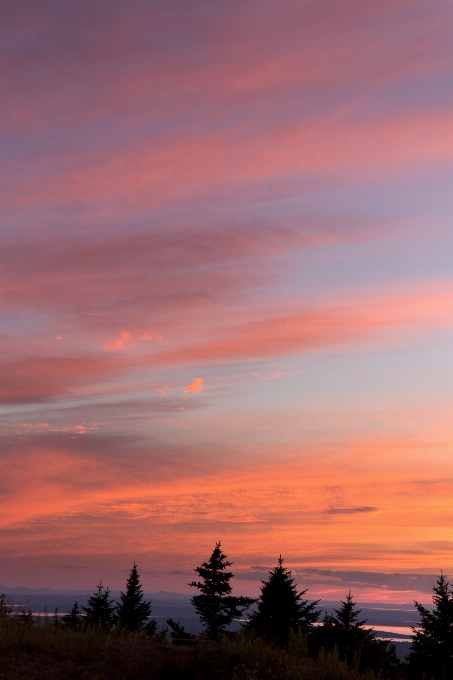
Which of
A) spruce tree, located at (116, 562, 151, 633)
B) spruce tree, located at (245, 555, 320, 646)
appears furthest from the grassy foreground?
spruce tree, located at (116, 562, 151, 633)

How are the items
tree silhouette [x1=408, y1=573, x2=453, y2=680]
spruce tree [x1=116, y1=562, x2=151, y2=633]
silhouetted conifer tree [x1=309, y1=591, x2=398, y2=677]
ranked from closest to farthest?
silhouetted conifer tree [x1=309, y1=591, x2=398, y2=677]
tree silhouette [x1=408, y1=573, x2=453, y2=680]
spruce tree [x1=116, y1=562, x2=151, y2=633]

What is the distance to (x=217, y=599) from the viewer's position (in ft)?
187

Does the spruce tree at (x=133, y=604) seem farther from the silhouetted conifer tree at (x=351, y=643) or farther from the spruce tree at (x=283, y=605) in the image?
the silhouetted conifer tree at (x=351, y=643)

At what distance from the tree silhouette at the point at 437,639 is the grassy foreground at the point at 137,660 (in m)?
36.9

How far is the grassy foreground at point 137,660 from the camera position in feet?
51.2

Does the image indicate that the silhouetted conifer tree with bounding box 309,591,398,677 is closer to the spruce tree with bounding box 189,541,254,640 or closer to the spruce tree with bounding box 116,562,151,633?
the spruce tree with bounding box 189,541,254,640

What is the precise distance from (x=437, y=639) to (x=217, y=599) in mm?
19620

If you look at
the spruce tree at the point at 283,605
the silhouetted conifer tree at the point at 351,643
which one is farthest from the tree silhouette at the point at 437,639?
the silhouetted conifer tree at the point at 351,643

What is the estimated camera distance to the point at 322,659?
17.5m

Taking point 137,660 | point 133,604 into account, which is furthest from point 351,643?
point 133,604

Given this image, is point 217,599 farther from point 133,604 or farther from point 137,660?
point 137,660

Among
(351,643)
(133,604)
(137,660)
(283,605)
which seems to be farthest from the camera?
(133,604)

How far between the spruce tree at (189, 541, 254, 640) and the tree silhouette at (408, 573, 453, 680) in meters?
14.5

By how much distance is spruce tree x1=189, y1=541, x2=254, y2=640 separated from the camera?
56.4 metres
